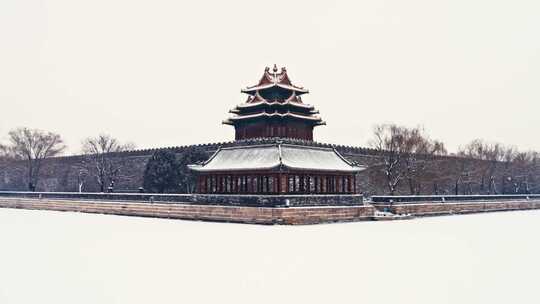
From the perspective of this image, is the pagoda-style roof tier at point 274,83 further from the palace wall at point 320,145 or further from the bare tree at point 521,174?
the bare tree at point 521,174

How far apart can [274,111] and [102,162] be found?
24657mm

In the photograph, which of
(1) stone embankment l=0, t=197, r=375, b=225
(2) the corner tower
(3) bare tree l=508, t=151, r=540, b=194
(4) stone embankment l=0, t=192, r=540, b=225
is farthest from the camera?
(3) bare tree l=508, t=151, r=540, b=194

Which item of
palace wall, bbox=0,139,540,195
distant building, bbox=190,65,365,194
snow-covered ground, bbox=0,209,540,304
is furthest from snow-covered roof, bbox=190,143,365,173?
snow-covered ground, bbox=0,209,540,304

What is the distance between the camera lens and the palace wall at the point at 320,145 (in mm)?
47094

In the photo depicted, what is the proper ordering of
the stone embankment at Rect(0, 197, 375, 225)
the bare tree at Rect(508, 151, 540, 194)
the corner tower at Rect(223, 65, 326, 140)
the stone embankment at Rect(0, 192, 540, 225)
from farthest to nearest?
the bare tree at Rect(508, 151, 540, 194) < the corner tower at Rect(223, 65, 326, 140) < the stone embankment at Rect(0, 192, 540, 225) < the stone embankment at Rect(0, 197, 375, 225)

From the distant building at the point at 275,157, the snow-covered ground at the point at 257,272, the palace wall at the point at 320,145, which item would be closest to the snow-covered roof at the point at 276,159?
the distant building at the point at 275,157

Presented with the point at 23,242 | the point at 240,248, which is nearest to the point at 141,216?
the point at 23,242

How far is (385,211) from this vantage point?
119 feet

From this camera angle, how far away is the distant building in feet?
105

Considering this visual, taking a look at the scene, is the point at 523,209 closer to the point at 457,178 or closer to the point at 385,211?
the point at 457,178

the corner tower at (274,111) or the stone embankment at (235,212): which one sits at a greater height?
the corner tower at (274,111)

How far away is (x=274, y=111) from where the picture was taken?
37906mm

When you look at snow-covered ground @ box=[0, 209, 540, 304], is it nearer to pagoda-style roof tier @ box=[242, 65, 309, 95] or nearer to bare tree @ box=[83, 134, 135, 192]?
pagoda-style roof tier @ box=[242, 65, 309, 95]

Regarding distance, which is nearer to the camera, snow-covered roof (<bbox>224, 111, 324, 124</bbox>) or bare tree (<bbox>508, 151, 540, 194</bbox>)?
snow-covered roof (<bbox>224, 111, 324, 124</bbox>)
